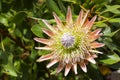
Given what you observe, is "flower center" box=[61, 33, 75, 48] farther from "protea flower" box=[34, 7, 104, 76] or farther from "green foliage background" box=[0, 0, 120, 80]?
"green foliage background" box=[0, 0, 120, 80]

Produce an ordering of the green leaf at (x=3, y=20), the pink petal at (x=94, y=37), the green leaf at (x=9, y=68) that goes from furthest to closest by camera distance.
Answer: the green leaf at (x=3, y=20) < the green leaf at (x=9, y=68) < the pink petal at (x=94, y=37)

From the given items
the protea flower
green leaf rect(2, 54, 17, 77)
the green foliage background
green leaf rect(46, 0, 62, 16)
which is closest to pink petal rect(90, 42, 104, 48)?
the protea flower

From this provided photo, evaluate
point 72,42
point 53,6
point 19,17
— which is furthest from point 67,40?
point 19,17

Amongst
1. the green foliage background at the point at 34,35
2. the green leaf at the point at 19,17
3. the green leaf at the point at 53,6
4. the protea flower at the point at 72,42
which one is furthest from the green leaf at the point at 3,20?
the protea flower at the point at 72,42

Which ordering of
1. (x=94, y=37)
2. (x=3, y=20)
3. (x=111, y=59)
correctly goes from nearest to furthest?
(x=94, y=37)
(x=111, y=59)
(x=3, y=20)

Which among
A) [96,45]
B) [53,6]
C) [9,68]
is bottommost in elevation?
[9,68]

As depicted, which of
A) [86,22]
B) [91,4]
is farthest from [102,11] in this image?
[86,22]

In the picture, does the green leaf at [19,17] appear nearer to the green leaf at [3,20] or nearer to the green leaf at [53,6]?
the green leaf at [3,20]

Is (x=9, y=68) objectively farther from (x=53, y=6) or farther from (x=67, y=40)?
(x=67, y=40)
